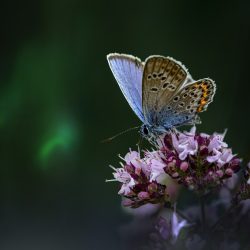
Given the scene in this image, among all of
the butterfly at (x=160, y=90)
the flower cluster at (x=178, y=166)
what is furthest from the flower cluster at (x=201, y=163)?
the butterfly at (x=160, y=90)

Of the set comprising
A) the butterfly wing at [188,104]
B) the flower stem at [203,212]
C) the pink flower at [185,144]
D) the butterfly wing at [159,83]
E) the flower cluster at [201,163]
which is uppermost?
the butterfly wing at [159,83]

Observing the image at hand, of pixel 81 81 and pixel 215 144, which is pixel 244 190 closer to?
pixel 215 144

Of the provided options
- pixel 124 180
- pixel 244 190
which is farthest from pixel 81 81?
pixel 244 190

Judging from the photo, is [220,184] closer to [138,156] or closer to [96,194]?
[138,156]

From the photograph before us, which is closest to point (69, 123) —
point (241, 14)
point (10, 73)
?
point (10, 73)

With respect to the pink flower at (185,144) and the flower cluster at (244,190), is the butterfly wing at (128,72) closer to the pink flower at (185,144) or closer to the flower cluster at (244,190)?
the pink flower at (185,144)

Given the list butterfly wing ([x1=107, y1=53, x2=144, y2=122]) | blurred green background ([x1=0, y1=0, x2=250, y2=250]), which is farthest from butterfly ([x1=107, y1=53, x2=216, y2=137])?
blurred green background ([x1=0, y1=0, x2=250, y2=250])
